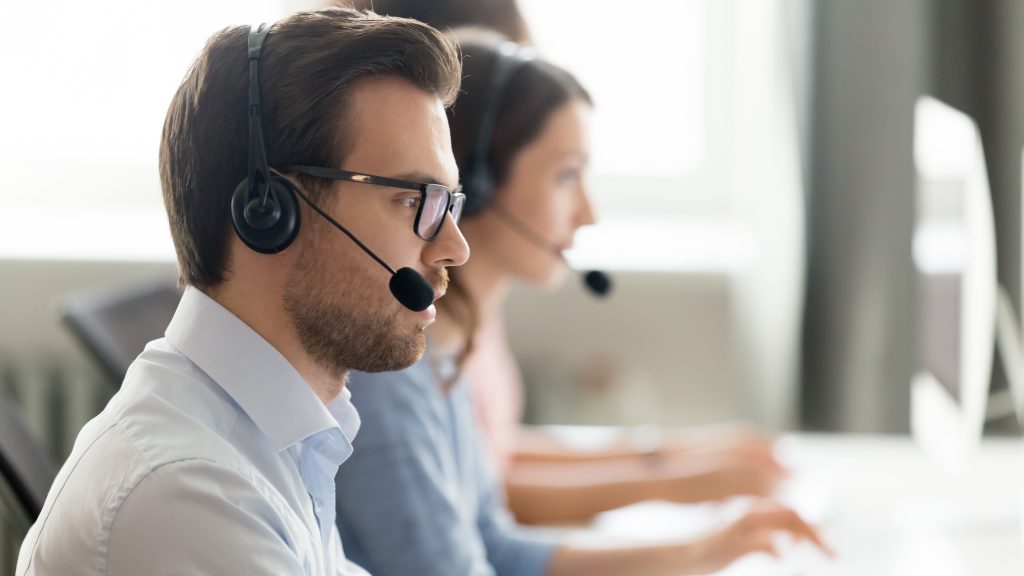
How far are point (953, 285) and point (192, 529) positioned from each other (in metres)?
1.13

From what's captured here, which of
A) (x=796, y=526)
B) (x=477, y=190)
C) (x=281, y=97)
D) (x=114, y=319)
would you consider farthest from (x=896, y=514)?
(x=281, y=97)

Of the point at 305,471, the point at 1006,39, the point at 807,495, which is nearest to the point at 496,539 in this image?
the point at 807,495

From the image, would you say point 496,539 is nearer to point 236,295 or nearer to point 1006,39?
point 236,295

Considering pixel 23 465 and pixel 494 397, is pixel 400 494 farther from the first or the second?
pixel 494 397

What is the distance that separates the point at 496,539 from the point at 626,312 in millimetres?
1050

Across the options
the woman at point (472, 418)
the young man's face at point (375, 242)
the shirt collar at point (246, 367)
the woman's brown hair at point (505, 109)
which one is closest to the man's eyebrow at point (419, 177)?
the young man's face at point (375, 242)

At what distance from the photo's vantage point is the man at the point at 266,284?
0.55m

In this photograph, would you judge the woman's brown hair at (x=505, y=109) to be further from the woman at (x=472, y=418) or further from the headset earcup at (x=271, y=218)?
the headset earcup at (x=271, y=218)

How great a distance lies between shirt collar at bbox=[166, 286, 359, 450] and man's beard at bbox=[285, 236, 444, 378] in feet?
0.08

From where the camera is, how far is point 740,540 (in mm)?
1080

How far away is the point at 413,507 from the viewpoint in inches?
36.3

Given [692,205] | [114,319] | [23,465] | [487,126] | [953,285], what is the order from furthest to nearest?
1. [692,205]
2. [953,285]
3. [114,319]
4. [487,126]
5. [23,465]

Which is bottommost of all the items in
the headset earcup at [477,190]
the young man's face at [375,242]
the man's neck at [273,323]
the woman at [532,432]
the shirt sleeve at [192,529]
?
the woman at [532,432]

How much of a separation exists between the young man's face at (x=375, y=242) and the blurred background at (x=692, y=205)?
889 millimetres
